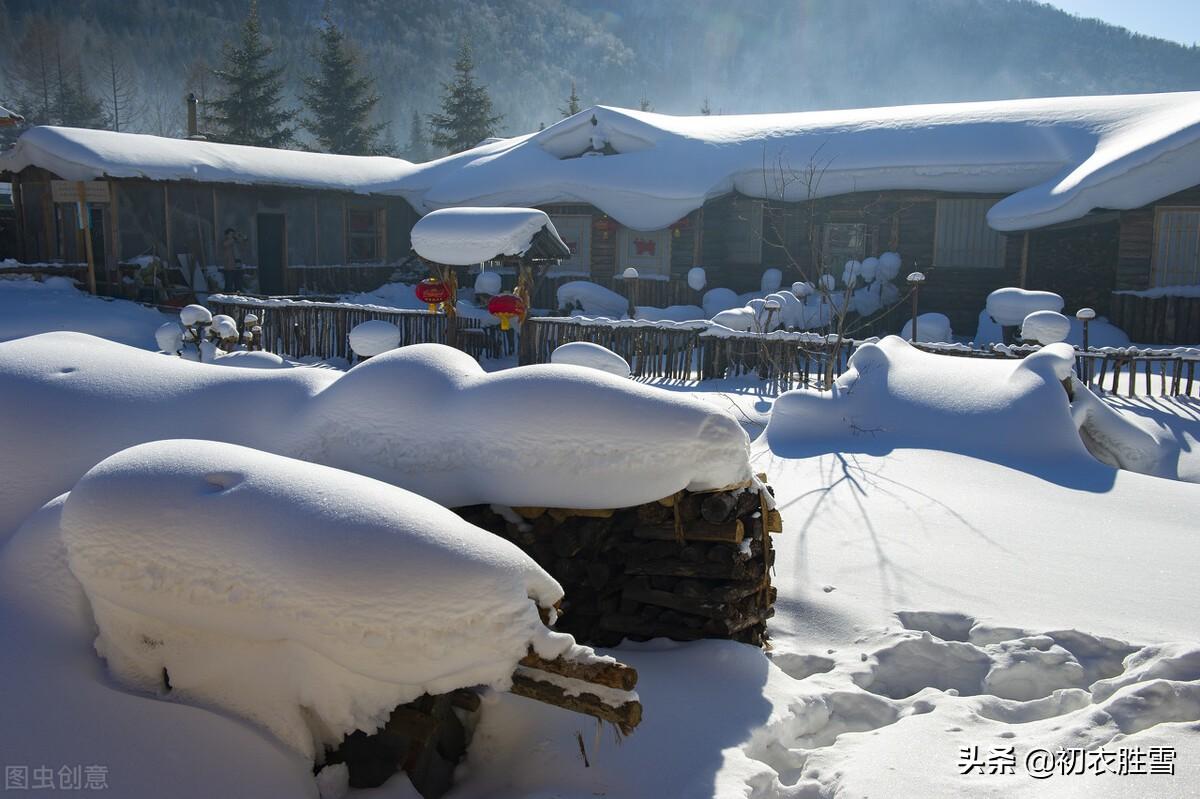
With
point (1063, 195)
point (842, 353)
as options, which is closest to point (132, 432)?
point (842, 353)

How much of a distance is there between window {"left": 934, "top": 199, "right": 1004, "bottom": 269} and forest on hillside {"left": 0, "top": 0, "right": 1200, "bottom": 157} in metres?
35.3

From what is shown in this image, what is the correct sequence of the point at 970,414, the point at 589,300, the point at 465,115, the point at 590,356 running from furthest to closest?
the point at 465,115
the point at 589,300
the point at 590,356
the point at 970,414

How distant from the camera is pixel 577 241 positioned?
2292 cm

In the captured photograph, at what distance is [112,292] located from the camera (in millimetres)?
20359

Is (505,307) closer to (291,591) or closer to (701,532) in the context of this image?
(701,532)

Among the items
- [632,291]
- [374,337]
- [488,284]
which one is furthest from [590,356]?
[632,291]

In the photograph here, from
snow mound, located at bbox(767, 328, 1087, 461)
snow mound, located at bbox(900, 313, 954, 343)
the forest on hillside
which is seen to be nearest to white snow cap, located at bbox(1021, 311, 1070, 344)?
snow mound, located at bbox(900, 313, 954, 343)

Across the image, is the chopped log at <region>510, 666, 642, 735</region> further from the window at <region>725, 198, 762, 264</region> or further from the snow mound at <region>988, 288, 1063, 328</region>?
the window at <region>725, 198, 762, 264</region>

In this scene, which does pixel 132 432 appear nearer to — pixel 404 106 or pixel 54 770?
pixel 54 770

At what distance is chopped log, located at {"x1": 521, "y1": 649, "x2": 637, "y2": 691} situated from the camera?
303 cm

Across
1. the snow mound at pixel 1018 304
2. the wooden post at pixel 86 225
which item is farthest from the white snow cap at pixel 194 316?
the snow mound at pixel 1018 304

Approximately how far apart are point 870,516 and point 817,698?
8.95 feet

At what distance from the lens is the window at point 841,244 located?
2095cm

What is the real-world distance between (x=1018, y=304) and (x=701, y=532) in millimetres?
12560
